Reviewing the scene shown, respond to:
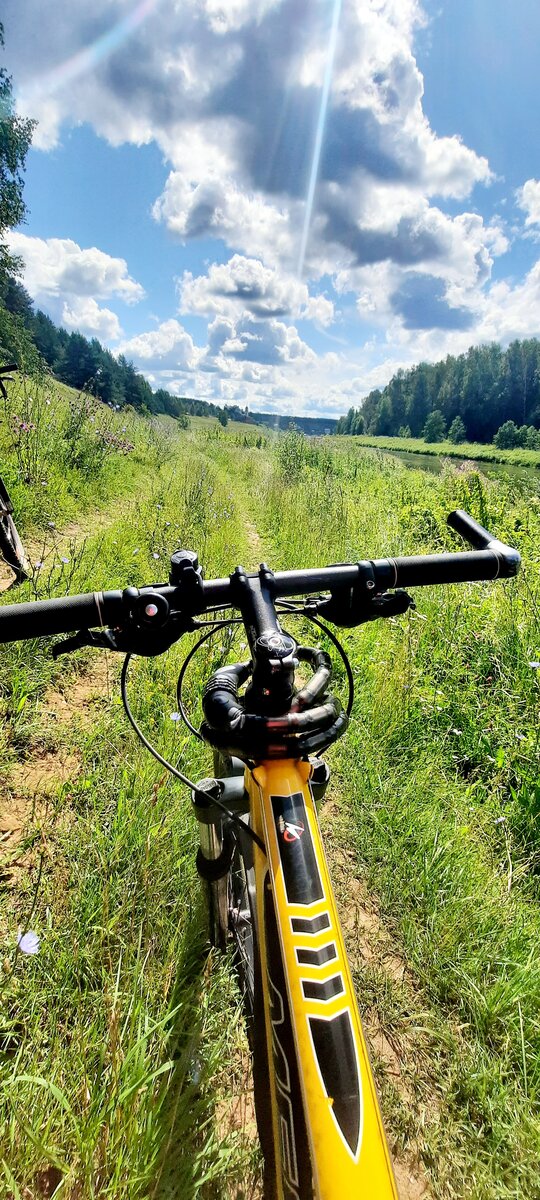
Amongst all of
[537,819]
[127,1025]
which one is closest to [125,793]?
[127,1025]

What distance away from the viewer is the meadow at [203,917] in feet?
4.60

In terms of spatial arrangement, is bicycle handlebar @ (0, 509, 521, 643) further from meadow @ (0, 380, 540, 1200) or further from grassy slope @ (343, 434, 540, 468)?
grassy slope @ (343, 434, 540, 468)

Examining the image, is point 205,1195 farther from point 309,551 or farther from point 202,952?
point 309,551

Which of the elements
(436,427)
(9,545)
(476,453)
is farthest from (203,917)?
(436,427)

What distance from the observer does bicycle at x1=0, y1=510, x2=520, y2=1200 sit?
30.3 inches

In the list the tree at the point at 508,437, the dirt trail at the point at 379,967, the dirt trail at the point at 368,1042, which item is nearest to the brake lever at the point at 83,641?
the dirt trail at the point at 368,1042

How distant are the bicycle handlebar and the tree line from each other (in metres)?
81.2

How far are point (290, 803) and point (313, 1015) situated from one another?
0.35 m

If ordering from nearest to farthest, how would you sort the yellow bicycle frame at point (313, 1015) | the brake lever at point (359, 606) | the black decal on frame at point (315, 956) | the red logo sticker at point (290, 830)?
the yellow bicycle frame at point (313, 1015) → the black decal on frame at point (315, 956) → the red logo sticker at point (290, 830) → the brake lever at point (359, 606)

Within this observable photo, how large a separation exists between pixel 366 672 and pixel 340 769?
1.12 m

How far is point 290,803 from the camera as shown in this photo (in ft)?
3.43

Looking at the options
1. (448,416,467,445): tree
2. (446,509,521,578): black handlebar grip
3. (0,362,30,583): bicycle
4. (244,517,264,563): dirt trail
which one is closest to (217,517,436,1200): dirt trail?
(446,509,521,578): black handlebar grip

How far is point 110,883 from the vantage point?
1.93m

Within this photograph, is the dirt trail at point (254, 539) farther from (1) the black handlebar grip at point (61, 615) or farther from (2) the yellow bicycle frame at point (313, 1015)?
(2) the yellow bicycle frame at point (313, 1015)
